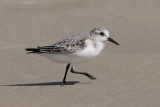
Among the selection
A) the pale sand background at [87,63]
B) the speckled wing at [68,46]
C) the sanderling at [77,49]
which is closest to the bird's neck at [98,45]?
the sanderling at [77,49]

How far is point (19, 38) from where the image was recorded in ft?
45.7

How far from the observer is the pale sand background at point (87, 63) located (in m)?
9.41

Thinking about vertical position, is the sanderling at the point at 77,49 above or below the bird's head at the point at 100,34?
below

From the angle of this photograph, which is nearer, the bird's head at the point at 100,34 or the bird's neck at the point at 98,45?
the bird's neck at the point at 98,45

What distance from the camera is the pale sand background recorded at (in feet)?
30.9

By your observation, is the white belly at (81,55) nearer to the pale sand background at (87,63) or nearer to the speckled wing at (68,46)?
the speckled wing at (68,46)

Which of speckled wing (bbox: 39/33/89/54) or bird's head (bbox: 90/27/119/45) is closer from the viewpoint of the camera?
speckled wing (bbox: 39/33/89/54)

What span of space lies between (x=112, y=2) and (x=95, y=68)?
5.16 meters

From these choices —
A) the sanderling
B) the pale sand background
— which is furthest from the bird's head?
the pale sand background

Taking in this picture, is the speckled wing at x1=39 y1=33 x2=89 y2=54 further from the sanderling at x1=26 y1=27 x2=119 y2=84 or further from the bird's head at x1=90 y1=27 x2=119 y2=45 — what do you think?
the bird's head at x1=90 y1=27 x2=119 y2=45

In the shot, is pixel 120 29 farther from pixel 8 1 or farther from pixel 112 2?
pixel 8 1

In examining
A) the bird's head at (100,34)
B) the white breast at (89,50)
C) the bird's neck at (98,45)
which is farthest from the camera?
the bird's head at (100,34)

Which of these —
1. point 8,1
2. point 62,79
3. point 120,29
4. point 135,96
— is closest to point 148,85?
point 135,96

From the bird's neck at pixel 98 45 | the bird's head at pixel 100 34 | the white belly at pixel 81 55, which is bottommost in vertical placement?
the white belly at pixel 81 55
